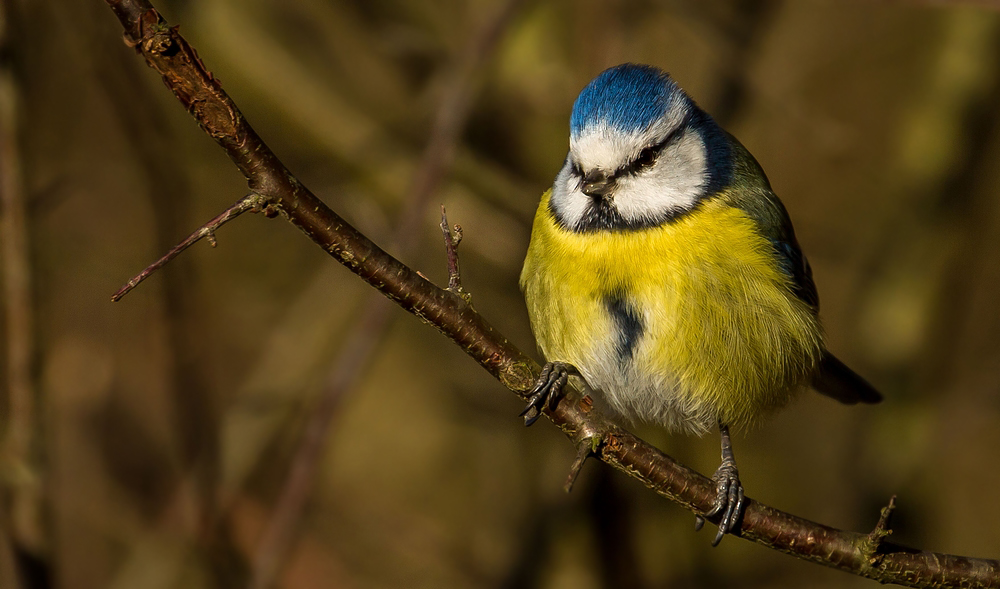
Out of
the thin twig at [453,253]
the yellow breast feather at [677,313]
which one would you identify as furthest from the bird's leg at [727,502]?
the thin twig at [453,253]

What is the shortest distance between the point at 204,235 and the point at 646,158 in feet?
5.05

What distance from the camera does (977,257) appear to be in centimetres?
464

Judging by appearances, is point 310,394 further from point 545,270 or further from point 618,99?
point 618,99

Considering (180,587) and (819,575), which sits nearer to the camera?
(180,587)

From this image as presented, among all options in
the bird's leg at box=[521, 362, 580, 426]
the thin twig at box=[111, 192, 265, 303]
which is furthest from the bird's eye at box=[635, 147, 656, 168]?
the thin twig at box=[111, 192, 265, 303]

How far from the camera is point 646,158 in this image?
2.80m

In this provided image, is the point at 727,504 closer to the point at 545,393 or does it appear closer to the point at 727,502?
the point at 727,502

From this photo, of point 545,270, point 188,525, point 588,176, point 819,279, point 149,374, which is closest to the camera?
point 588,176

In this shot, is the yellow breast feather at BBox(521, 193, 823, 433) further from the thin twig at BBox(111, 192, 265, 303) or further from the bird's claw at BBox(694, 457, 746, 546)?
the thin twig at BBox(111, 192, 265, 303)

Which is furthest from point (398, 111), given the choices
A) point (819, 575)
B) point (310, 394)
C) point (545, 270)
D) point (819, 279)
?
→ point (819, 575)

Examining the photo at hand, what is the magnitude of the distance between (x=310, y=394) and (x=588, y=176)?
1995 mm

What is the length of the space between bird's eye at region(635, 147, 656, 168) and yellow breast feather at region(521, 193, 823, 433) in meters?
0.20

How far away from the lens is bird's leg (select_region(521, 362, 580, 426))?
238cm

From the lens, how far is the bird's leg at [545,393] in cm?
238
